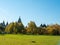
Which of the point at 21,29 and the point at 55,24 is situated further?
the point at 55,24

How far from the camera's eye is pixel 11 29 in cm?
7662

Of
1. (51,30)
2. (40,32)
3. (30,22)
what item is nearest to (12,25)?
(30,22)

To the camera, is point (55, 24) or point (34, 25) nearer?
point (34, 25)

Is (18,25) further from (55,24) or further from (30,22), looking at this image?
(55,24)

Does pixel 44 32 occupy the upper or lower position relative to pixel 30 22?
lower

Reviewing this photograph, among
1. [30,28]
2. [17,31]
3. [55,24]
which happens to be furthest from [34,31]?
[55,24]

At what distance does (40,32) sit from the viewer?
73.6m

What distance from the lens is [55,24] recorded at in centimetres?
8062

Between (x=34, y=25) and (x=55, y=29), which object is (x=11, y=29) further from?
(x=55, y=29)

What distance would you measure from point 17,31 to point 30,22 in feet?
27.6

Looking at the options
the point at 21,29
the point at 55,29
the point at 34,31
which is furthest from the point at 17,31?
the point at 55,29

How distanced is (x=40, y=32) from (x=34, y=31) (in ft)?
9.75

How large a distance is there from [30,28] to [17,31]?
6599 mm

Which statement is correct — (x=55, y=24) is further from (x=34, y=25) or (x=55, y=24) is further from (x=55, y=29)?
(x=34, y=25)
